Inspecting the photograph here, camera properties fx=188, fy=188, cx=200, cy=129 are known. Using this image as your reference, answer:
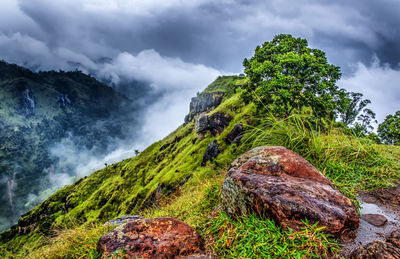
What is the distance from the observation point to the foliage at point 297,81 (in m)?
18.4

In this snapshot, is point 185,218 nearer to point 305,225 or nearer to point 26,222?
point 305,225

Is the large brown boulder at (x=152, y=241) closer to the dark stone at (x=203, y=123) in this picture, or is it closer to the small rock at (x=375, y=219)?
the small rock at (x=375, y=219)

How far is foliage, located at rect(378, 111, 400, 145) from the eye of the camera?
2609 cm

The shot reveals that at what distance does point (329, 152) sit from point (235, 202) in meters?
3.40

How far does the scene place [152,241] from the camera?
3658 millimetres

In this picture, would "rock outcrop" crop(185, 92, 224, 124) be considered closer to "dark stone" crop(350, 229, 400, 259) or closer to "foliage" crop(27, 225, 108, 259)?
"foliage" crop(27, 225, 108, 259)

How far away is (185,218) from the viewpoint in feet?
16.7

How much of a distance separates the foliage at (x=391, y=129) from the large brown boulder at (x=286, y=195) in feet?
101

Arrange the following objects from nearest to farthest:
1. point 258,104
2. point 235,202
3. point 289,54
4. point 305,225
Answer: point 305,225 → point 235,202 → point 289,54 → point 258,104

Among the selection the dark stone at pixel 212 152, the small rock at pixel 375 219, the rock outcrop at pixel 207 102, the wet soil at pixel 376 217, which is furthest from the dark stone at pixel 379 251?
the rock outcrop at pixel 207 102

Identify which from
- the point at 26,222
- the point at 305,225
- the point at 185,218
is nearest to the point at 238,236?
the point at 305,225

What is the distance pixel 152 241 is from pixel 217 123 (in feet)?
208

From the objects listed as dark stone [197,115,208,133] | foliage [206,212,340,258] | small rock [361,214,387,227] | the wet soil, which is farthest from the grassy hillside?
dark stone [197,115,208,133]

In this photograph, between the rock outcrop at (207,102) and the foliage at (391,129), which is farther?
the rock outcrop at (207,102)
